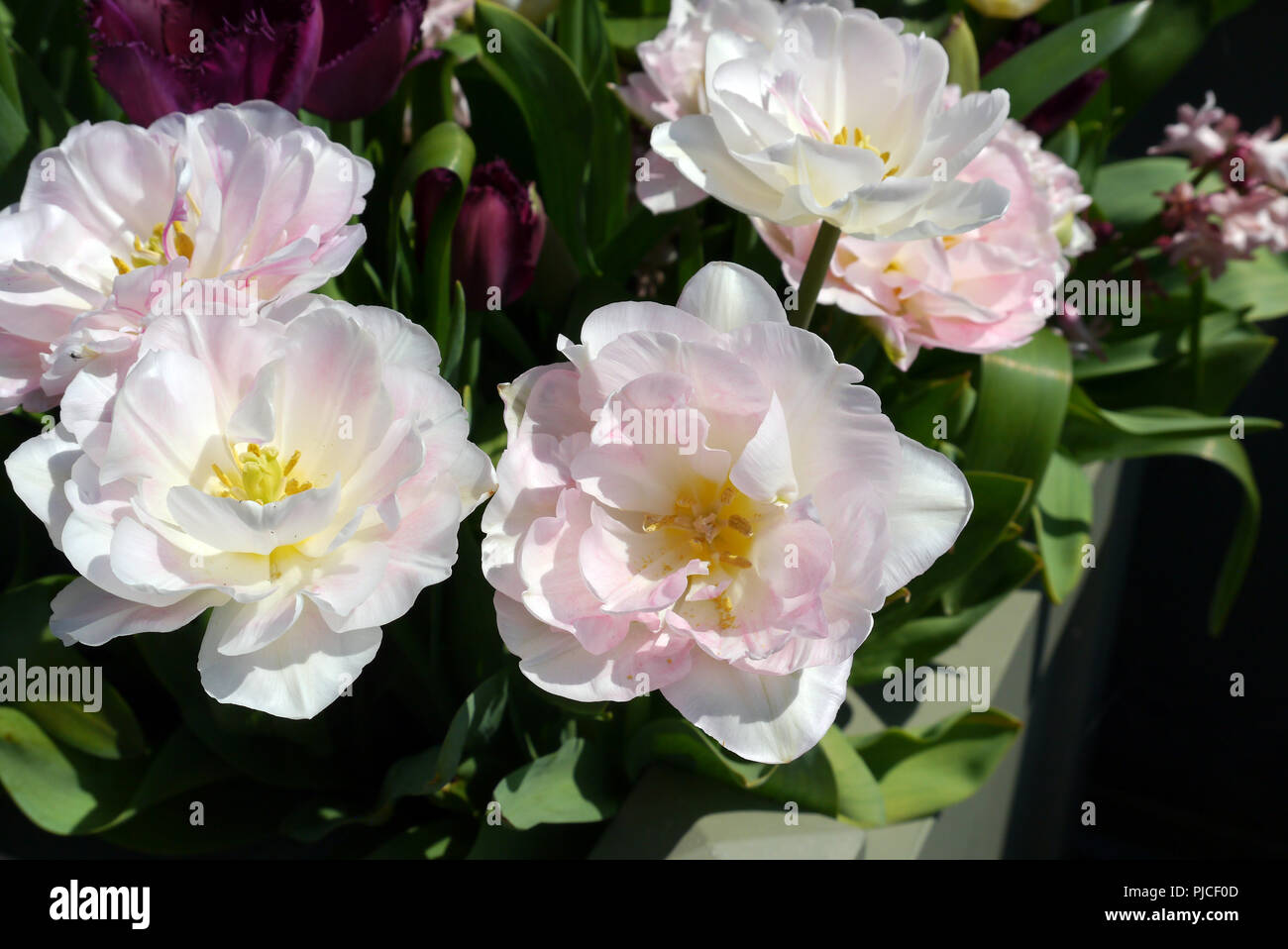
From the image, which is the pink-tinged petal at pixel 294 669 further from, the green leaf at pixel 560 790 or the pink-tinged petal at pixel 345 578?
the green leaf at pixel 560 790

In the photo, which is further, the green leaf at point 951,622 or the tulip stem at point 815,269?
the green leaf at point 951,622

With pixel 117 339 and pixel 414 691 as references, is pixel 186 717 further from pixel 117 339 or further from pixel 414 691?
pixel 117 339

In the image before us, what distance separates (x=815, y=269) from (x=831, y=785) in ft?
1.13

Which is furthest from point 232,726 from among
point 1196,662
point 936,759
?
point 1196,662

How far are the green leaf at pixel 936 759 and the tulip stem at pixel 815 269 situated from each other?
1.23ft

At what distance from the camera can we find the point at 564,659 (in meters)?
0.44

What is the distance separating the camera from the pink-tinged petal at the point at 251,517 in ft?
1.33

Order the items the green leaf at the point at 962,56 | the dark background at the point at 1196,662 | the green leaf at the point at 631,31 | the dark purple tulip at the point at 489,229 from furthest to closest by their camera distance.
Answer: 1. the dark background at the point at 1196,662
2. the green leaf at the point at 631,31
3. the green leaf at the point at 962,56
4. the dark purple tulip at the point at 489,229

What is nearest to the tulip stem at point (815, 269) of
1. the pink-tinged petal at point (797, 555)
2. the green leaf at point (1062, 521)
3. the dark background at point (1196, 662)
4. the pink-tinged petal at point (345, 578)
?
the pink-tinged petal at point (797, 555)

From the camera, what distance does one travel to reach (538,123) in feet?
2.67

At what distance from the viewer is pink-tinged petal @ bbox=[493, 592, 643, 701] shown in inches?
17.1

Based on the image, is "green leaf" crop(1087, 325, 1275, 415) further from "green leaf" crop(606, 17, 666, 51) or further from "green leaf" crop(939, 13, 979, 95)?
"green leaf" crop(606, 17, 666, 51)
